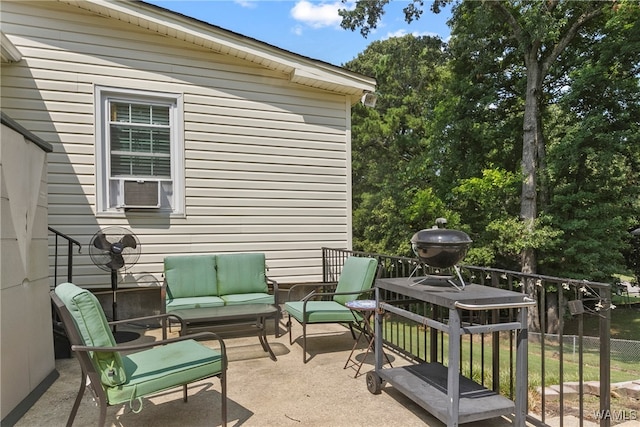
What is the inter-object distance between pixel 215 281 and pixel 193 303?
0.53 metres

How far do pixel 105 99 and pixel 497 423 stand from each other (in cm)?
562

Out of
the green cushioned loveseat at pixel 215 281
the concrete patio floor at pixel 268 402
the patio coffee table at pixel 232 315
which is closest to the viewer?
Answer: the concrete patio floor at pixel 268 402

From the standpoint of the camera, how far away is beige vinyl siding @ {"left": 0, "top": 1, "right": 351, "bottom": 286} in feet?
15.7

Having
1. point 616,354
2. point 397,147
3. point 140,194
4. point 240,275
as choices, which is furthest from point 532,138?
point 140,194

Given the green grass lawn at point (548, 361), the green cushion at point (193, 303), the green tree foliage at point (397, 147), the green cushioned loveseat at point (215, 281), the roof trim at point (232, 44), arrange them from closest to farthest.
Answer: the green cushion at point (193, 303) < the green cushioned loveseat at point (215, 281) < the roof trim at point (232, 44) < the green grass lawn at point (548, 361) < the green tree foliage at point (397, 147)

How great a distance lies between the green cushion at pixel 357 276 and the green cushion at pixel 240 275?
1.15 metres

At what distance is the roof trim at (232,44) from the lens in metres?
4.91

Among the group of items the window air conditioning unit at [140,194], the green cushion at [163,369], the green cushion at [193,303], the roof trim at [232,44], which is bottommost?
the green cushion at [193,303]

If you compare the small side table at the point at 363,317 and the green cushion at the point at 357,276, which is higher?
the green cushion at the point at 357,276

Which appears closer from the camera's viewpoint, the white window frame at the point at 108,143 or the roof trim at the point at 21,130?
the roof trim at the point at 21,130

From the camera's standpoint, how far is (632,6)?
8.43 meters

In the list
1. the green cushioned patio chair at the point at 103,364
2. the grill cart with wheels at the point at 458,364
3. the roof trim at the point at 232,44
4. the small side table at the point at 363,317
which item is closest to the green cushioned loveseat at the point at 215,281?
the small side table at the point at 363,317

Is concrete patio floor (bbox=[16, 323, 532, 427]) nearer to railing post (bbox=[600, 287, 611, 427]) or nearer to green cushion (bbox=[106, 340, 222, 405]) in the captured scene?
green cushion (bbox=[106, 340, 222, 405])

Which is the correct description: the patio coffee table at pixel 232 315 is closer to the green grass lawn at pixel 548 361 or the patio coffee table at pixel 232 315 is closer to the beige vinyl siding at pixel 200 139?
the beige vinyl siding at pixel 200 139
